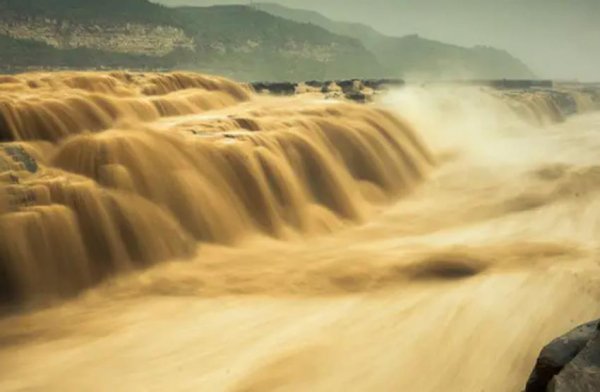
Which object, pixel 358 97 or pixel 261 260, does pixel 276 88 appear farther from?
pixel 261 260

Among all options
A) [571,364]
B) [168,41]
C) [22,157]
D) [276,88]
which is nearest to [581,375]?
[571,364]

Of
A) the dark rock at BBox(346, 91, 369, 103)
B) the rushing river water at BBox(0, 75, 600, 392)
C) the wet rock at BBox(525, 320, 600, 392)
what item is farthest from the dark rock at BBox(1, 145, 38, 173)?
the dark rock at BBox(346, 91, 369, 103)

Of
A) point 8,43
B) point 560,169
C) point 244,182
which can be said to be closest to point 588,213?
point 560,169

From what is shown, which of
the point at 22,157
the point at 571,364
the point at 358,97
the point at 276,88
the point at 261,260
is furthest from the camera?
the point at 276,88

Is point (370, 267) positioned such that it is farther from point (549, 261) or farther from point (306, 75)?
point (306, 75)

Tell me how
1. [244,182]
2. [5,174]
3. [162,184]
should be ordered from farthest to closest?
[244,182] < [162,184] < [5,174]

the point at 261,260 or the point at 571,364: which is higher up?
the point at 571,364

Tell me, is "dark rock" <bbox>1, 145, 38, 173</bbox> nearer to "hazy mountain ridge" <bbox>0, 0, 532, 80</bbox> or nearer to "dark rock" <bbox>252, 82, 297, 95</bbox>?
"dark rock" <bbox>252, 82, 297, 95</bbox>
